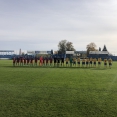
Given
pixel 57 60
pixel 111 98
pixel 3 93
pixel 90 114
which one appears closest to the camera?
pixel 90 114

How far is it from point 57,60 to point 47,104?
22.6 metres

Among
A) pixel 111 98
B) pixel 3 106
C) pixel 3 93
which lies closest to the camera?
pixel 3 106

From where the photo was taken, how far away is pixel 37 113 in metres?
5.32

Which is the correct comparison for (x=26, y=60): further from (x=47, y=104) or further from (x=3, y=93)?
(x=47, y=104)

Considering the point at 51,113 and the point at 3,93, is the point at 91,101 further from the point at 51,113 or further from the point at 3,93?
the point at 3,93

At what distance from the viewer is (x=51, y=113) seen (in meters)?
5.32

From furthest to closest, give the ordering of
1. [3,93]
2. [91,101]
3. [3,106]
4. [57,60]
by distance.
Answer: [57,60] < [3,93] < [91,101] < [3,106]

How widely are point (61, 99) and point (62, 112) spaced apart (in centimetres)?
144

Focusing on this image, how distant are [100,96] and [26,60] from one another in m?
23.2

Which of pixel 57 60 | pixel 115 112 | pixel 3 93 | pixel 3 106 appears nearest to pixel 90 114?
pixel 115 112

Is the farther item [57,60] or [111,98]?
[57,60]

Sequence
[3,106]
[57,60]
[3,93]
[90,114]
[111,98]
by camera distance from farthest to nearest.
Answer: [57,60], [3,93], [111,98], [3,106], [90,114]

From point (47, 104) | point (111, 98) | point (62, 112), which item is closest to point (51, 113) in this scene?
point (62, 112)

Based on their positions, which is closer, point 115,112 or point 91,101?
point 115,112
